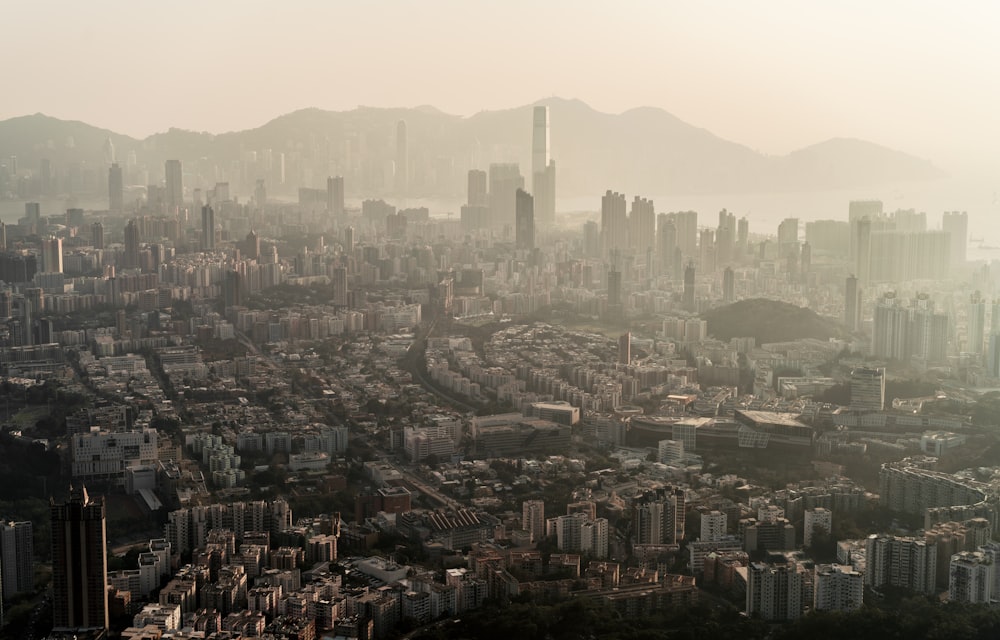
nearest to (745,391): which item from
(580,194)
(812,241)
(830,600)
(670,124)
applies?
(830,600)

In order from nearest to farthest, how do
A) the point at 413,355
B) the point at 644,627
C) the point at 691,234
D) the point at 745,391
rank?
the point at 644,627 < the point at 745,391 < the point at 413,355 < the point at 691,234

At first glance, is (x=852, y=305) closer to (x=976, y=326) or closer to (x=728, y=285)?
(x=976, y=326)

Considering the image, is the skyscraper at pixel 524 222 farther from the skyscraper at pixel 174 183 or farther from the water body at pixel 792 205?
the skyscraper at pixel 174 183

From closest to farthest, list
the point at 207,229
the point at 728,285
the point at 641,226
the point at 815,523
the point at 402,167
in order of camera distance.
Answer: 1. the point at 815,523
2. the point at 728,285
3. the point at 207,229
4. the point at 641,226
5. the point at 402,167

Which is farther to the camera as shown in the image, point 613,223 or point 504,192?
point 504,192

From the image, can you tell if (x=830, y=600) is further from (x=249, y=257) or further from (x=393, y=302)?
(x=249, y=257)

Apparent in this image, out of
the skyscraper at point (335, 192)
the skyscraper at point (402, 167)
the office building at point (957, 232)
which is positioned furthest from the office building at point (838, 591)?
the skyscraper at point (402, 167)

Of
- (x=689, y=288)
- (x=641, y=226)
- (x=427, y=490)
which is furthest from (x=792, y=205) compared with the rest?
(x=427, y=490)
